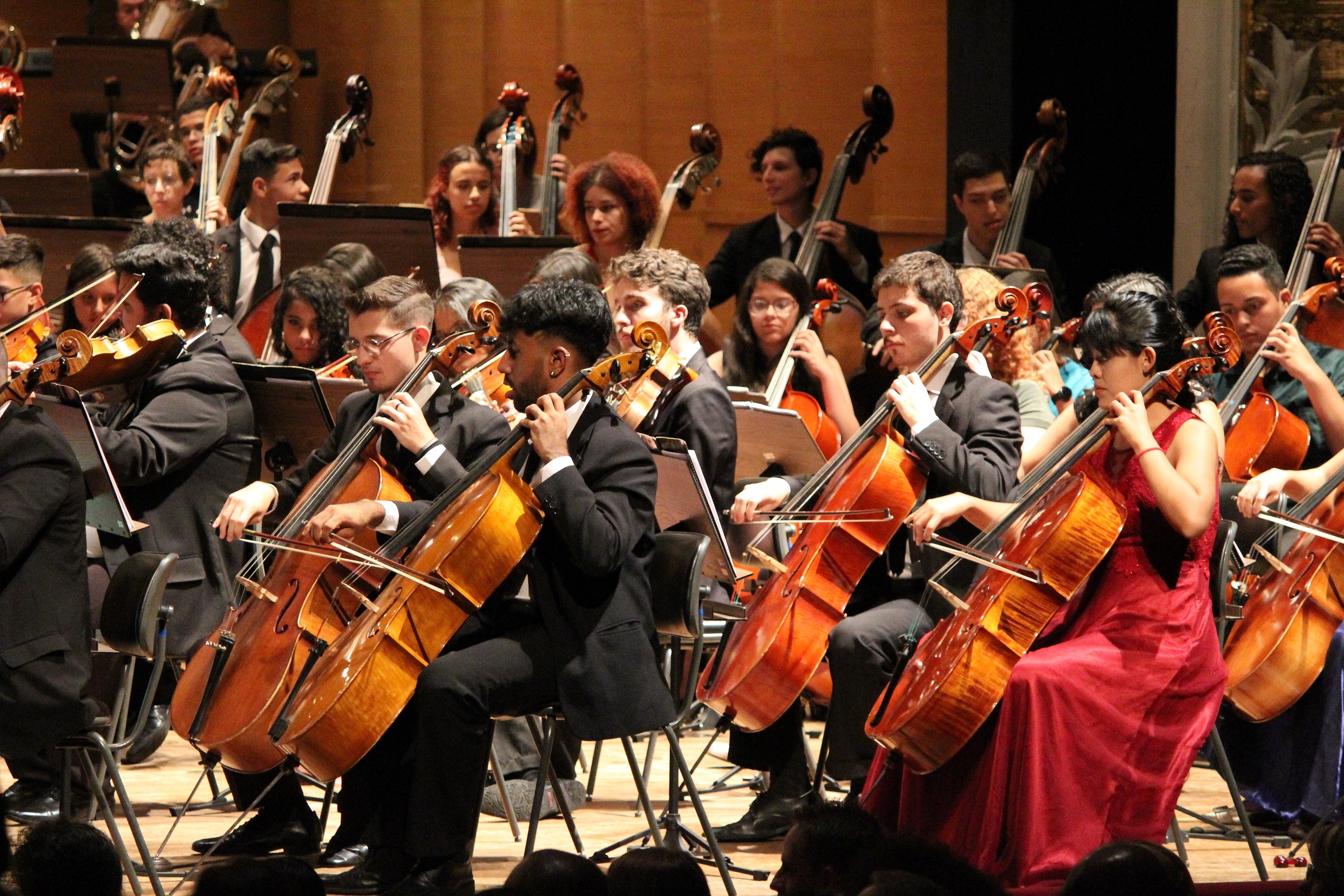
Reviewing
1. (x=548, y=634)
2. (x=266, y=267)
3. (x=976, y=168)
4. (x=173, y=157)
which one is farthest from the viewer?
(x=173, y=157)

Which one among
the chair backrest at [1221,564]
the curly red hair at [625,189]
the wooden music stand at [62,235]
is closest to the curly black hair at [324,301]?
the wooden music stand at [62,235]

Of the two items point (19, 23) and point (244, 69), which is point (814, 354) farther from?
point (19, 23)

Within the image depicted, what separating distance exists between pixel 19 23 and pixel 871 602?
21.5 ft

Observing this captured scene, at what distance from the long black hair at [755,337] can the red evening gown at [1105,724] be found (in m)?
1.70

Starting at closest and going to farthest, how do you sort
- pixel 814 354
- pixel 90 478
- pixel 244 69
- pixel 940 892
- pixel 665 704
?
pixel 940 892 → pixel 665 704 → pixel 90 478 → pixel 814 354 → pixel 244 69

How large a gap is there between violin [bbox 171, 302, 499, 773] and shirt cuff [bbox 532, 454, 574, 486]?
12.0 inches

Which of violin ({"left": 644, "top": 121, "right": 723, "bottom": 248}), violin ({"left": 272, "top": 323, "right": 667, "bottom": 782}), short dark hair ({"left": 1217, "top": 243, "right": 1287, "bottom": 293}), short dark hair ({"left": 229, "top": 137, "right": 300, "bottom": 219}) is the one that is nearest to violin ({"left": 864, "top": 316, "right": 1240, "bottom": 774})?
violin ({"left": 272, "top": 323, "right": 667, "bottom": 782})

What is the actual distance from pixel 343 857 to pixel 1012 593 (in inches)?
54.9

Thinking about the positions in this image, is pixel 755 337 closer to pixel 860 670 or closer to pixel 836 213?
pixel 836 213

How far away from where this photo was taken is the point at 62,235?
17.3 ft

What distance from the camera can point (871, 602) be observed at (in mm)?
3871

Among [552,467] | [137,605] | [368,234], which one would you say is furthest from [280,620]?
[368,234]

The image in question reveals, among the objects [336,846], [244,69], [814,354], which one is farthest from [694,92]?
[336,846]

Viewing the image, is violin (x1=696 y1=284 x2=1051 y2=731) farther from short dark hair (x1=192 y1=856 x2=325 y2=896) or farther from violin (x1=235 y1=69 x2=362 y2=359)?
violin (x1=235 y1=69 x2=362 y2=359)
